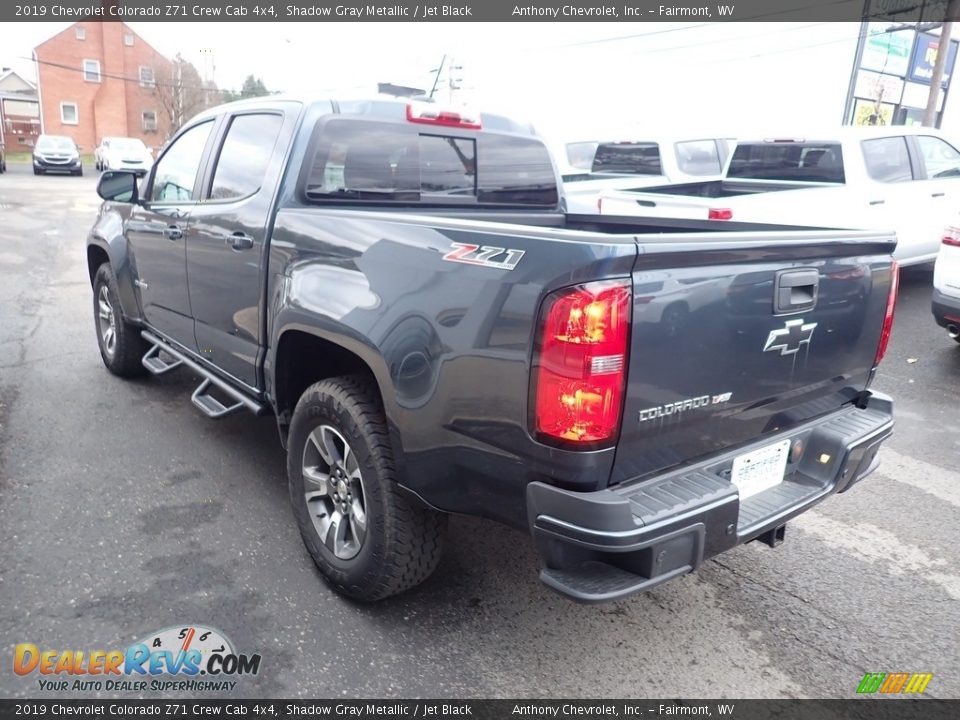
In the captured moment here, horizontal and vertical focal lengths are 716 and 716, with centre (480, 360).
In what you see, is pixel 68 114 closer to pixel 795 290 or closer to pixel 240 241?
pixel 240 241

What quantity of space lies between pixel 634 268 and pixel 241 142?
8.57 ft

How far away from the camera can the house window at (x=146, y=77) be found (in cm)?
5234

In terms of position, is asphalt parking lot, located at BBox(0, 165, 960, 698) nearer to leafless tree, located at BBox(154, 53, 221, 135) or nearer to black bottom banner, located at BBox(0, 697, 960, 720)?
black bottom banner, located at BBox(0, 697, 960, 720)

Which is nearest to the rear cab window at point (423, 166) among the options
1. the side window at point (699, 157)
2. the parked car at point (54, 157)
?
the side window at point (699, 157)

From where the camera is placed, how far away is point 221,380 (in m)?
3.93

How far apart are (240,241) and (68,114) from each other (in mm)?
57465

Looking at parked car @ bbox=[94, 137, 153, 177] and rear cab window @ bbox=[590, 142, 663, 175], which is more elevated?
rear cab window @ bbox=[590, 142, 663, 175]

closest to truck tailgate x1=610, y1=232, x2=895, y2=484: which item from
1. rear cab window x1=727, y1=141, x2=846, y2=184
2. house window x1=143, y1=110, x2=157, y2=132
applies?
rear cab window x1=727, y1=141, x2=846, y2=184

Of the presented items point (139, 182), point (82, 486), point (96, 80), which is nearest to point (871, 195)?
point (139, 182)

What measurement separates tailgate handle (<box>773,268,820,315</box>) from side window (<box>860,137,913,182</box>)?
5887 mm

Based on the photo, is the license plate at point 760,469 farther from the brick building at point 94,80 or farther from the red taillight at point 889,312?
the brick building at point 94,80

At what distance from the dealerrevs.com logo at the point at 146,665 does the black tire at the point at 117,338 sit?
10.1ft

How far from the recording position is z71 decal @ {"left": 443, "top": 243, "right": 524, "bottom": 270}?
211cm

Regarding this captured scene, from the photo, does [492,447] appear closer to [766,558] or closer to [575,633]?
[575,633]
